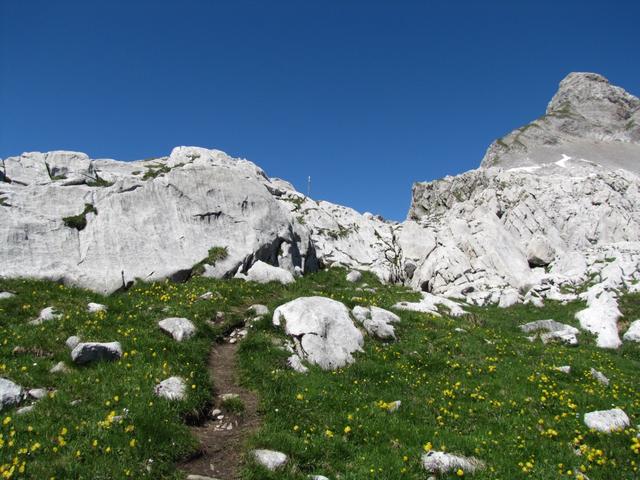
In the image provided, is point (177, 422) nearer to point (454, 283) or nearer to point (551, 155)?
point (454, 283)

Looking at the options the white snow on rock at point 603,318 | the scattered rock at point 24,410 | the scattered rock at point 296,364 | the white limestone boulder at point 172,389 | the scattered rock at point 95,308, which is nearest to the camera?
the scattered rock at point 24,410

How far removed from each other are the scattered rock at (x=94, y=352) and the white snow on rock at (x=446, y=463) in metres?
9.43

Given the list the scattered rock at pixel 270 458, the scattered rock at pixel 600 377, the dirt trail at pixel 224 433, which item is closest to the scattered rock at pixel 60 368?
the dirt trail at pixel 224 433

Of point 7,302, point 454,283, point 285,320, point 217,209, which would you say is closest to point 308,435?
point 285,320

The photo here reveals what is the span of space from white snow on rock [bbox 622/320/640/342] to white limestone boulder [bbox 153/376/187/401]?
24.2 meters

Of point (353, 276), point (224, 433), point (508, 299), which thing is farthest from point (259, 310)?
point (508, 299)

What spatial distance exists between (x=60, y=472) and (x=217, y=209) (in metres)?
23.9

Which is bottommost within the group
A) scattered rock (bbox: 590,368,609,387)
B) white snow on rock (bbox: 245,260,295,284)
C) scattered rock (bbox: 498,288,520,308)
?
scattered rock (bbox: 590,368,609,387)

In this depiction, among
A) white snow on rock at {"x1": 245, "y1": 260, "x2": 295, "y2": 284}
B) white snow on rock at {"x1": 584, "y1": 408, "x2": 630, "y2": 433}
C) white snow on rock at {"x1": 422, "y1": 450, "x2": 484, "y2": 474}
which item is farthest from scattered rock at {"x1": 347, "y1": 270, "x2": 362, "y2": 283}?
white snow on rock at {"x1": 422, "y1": 450, "x2": 484, "y2": 474}

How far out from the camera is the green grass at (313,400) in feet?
29.4

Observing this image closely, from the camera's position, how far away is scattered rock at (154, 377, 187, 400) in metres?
11.0

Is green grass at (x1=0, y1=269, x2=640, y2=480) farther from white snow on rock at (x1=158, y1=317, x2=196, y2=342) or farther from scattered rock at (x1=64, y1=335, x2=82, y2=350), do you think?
white snow on rock at (x1=158, y1=317, x2=196, y2=342)

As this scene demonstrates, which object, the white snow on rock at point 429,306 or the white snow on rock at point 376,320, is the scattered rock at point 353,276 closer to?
the white snow on rock at point 429,306

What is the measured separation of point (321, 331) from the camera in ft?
53.1
